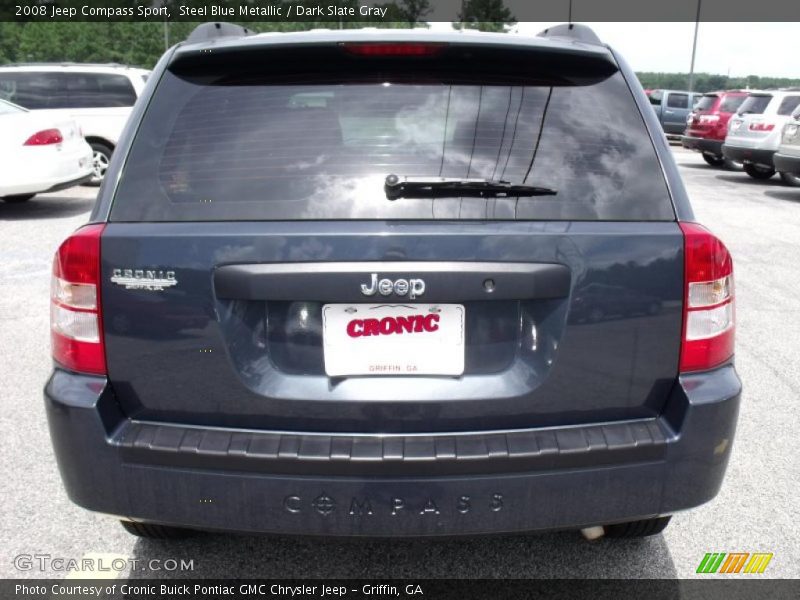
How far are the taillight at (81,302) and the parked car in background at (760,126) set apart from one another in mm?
14572

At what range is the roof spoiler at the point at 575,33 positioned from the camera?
265cm

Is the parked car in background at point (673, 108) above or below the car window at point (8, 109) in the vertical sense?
below

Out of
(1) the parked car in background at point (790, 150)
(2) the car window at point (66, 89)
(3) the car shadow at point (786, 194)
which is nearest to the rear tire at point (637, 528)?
(1) the parked car in background at point (790, 150)

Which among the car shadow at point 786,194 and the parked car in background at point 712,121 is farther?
the parked car in background at point 712,121

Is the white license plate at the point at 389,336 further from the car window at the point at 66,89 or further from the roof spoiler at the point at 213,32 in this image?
the car window at the point at 66,89

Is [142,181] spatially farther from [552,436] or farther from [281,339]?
[552,436]

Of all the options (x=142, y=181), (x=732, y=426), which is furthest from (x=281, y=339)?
(x=732, y=426)

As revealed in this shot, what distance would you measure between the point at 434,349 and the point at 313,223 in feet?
1.54

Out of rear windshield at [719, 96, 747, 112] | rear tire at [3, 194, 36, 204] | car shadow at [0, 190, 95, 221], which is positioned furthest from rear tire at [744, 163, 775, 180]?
rear tire at [3, 194, 36, 204]

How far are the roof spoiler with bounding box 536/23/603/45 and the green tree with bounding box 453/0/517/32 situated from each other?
55207 mm

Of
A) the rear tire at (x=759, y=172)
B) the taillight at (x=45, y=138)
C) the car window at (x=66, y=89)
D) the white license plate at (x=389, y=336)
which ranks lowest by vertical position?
→ the rear tire at (x=759, y=172)

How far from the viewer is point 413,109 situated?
222cm

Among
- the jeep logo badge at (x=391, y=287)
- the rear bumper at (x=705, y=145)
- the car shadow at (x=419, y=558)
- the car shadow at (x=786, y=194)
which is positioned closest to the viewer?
the jeep logo badge at (x=391, y=287)

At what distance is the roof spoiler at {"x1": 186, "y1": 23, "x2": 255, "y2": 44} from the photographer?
2650 millimetres
